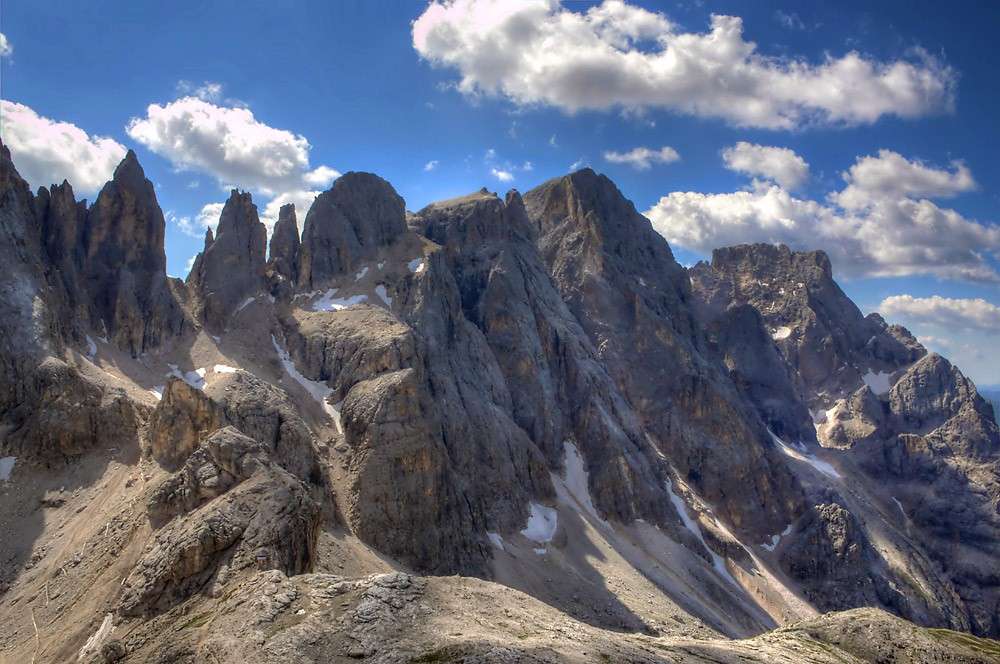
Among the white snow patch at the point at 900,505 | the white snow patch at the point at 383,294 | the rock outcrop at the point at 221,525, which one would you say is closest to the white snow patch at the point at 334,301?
the white snow patch at the point at 383,294

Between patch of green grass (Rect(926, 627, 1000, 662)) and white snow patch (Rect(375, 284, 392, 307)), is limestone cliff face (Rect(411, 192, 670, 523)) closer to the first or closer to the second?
white snow patch (Rect(375, 284, 392, 307))

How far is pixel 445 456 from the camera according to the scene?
70.2m

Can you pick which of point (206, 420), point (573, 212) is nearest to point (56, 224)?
point (206, 420)

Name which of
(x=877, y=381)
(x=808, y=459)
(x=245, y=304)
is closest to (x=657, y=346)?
(x=808, y=459)

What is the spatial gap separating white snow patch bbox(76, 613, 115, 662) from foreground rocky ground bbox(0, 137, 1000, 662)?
0.23 meters

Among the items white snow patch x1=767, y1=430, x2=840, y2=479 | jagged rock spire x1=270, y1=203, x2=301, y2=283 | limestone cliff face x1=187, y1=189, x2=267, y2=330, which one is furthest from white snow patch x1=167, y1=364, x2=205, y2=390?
white snow patch x1=767, y1=430, x2=840, y2=479

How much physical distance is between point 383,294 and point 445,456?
2630 cm

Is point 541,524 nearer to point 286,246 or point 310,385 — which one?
point 310,385

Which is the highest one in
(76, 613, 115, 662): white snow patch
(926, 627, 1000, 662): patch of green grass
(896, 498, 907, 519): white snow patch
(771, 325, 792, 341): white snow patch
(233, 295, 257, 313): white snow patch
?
(771, 325, 792, 341): white snow patch

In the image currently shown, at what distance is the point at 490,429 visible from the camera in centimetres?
8231

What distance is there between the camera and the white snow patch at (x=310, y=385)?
7238cm

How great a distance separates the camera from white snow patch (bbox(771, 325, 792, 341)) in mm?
182125

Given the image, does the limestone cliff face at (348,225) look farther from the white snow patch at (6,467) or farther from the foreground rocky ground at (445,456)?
the white snow patch at (6,467)

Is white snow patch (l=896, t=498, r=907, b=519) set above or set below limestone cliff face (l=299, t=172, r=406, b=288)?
below
